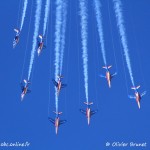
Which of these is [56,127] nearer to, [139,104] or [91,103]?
[91,103]

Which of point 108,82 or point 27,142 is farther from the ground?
point 108,82

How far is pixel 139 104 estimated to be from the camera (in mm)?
38531

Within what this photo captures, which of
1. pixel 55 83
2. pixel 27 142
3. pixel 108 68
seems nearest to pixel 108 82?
pixel 108 68

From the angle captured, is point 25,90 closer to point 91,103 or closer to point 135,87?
point 91,103

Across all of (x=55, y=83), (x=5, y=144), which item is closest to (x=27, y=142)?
(x=5, y=144)

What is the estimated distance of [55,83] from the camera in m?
38.6

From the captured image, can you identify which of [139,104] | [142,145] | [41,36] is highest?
[41,36]

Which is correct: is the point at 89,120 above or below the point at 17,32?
below

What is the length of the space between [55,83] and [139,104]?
5.62 meters

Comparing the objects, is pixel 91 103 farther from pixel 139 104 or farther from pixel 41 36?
pixel 41 36

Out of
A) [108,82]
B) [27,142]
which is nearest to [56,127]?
[27,142]

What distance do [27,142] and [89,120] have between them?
4.26m

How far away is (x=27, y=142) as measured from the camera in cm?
3803

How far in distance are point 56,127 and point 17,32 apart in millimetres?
6769
